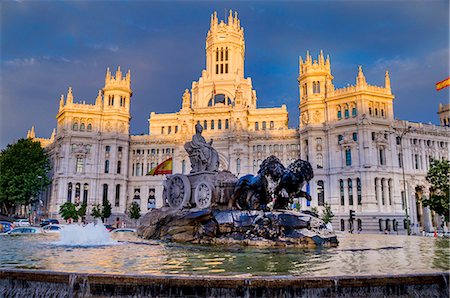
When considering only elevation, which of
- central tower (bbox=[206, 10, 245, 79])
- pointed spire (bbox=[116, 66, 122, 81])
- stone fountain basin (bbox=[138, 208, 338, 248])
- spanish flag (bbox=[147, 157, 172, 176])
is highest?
central tower (bbox=[206, 10, 245, 79])

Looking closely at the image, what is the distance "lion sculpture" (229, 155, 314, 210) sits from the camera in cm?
1780

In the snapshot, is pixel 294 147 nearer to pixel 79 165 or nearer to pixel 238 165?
pixel 238 165

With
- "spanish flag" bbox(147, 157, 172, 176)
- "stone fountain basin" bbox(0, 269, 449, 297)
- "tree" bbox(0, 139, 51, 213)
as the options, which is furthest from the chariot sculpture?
"spanish flag" bbox(147, 157, 172, 176)

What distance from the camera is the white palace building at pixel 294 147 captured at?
66.5m

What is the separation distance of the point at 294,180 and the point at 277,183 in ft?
2.82

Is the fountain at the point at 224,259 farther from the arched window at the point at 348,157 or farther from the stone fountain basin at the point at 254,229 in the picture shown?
the arched window at the point at 348,157

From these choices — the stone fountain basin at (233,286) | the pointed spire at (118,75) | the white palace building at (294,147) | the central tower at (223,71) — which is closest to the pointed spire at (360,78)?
the white palace building at (294,147)

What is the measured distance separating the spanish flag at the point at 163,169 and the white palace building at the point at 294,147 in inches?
53.7

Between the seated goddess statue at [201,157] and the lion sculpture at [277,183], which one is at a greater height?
the seated goddess statue at [201,157]

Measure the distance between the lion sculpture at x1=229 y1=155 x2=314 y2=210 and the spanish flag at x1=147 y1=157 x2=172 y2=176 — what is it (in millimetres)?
62580

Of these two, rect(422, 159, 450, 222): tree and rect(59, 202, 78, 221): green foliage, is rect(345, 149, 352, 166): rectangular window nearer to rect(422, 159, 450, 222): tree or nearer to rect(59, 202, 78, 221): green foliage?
rect(422, 159, 450, 222): tree

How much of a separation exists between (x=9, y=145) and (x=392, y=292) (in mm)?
79564

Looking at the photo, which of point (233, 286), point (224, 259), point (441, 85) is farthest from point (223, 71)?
point (233, 286)

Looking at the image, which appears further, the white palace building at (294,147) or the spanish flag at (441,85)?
the white palace building at (294,147)
